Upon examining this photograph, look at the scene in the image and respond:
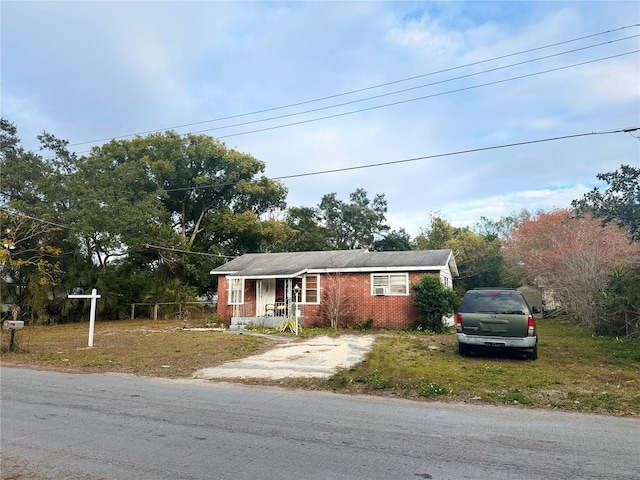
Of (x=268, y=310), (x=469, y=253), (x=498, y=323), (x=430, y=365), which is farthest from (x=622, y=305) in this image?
(x=469, y=253)

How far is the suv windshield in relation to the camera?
10539mm

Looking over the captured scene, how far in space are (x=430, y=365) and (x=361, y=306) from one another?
33.6ft

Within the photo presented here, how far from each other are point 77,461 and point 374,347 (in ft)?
33.2

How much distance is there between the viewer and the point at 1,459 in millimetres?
4527

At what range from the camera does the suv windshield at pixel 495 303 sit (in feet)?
34.6

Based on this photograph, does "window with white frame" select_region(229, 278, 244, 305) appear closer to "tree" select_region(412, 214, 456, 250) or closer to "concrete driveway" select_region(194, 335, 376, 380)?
"concrete driveway" select_region(194, 335, 376, 380)

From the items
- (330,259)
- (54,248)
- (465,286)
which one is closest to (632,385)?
(330,259)

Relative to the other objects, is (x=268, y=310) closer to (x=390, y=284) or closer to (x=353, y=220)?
(x=390, y=284)

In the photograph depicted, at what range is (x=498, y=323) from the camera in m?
10.4

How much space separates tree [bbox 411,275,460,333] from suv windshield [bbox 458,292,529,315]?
722 centimetres

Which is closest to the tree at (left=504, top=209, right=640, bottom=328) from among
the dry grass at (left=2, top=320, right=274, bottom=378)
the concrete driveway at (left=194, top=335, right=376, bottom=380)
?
the concrete driveway at (left=194, top=335, right=376, bottom=380)

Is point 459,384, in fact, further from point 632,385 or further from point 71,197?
A: point 71,197

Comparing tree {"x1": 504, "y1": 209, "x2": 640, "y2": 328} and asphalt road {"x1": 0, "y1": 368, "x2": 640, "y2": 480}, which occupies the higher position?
tree {"x1": 504, "y1": 209, "x2": 640, "y2": 328}

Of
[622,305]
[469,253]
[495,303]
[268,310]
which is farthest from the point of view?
[469,253]
